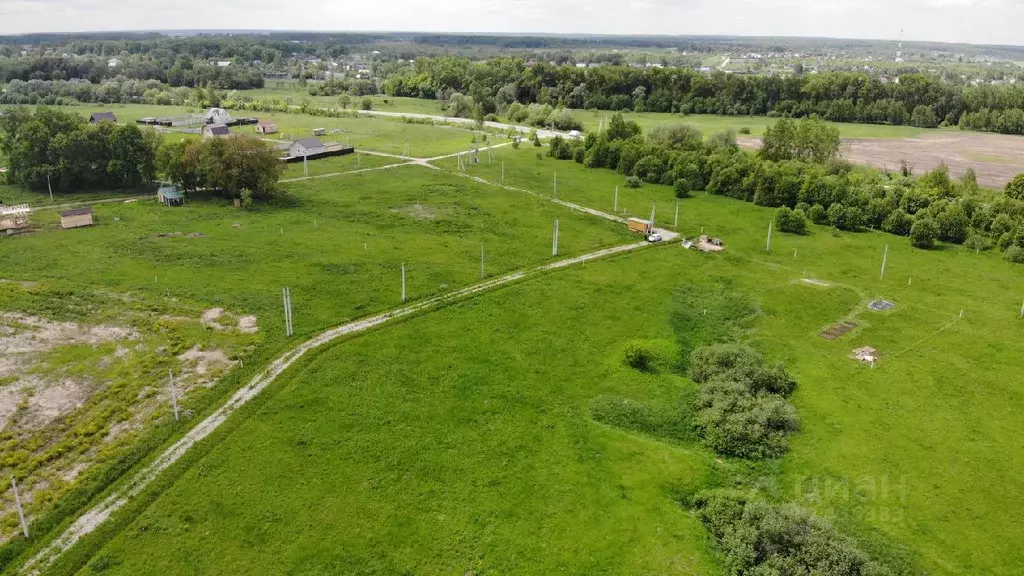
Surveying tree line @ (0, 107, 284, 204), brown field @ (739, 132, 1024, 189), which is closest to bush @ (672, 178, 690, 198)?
brown field @ (739, 132, 1024, 189)

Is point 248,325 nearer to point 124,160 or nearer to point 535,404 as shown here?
point 535,404

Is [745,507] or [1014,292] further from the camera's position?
[1014,292]

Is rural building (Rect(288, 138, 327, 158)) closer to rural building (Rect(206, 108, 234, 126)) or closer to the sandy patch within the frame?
rural building (Rect(206, 108, 234, 126))

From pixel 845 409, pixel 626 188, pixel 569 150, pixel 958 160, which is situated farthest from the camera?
pixel 958 160

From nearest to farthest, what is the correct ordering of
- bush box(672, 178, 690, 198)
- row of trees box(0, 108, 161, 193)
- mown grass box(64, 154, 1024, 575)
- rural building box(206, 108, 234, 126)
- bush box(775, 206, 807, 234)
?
1. mown grass box(64, 154, 1024, 575)
2. bush box(775, 206, 807, 234)
3. row of trees box(0, 108, 161, 193)
4. bush box(672, 178, 690, 198)
5. rural building box(206, 108, 234, 126)

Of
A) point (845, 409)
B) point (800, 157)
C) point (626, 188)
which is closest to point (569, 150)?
point (626, 188)

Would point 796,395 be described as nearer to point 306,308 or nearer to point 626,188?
point 306,308
